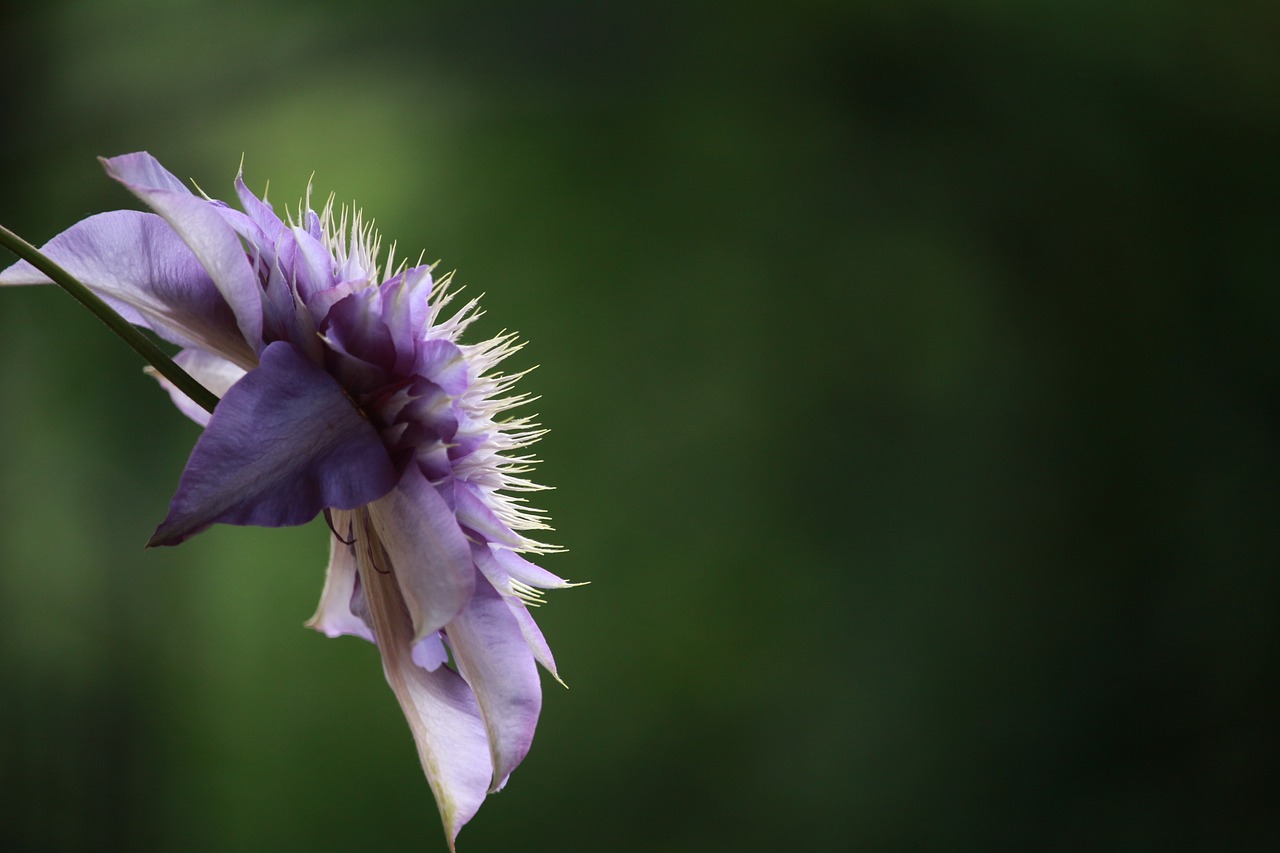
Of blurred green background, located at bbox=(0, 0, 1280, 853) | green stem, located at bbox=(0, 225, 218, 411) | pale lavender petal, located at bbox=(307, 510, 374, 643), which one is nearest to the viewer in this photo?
green stem, located at bbox=(0, 225, 218, 411)

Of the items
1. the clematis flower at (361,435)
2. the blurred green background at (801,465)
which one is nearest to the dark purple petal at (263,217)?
the clematis flower at (361,435)

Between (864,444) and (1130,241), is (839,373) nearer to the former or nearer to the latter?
(864,444)

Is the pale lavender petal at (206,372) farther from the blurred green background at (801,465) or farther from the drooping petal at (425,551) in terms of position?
the blurred green background at (801,465)

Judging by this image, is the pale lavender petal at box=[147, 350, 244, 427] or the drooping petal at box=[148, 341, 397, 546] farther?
the pale lavender petal at box=[147, 350, 244, 427]

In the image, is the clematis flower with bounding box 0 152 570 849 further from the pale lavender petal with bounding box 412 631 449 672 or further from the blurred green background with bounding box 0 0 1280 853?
the blurred green background with bounding box 0 0 1280 853

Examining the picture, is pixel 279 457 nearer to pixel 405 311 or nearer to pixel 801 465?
pixel 405 311

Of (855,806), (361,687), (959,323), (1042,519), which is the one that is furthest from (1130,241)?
(361,687)

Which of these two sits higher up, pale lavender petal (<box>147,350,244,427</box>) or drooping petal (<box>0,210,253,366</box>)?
drooping petal (<box>0,210,253,366</box>)

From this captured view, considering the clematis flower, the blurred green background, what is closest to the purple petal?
the clematis flower
